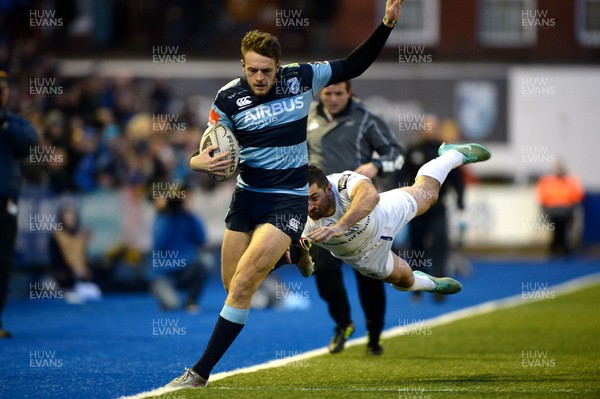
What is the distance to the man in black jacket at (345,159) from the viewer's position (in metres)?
10.1

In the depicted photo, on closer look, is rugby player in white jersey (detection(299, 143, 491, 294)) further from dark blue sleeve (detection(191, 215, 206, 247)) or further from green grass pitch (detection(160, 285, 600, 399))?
dark blue sleeve (detection(191, 215, 206, 247))

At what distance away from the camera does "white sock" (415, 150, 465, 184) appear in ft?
30.7

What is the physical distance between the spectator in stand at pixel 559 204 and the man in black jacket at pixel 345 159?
1626 centimetres

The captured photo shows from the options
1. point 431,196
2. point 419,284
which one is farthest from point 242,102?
point 419,284

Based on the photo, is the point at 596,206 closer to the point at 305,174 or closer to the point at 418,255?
the point at 418,255

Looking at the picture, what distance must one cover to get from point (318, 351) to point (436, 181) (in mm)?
2131

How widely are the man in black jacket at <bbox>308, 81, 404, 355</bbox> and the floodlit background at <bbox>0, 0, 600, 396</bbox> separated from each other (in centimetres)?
978

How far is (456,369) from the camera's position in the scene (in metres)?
9.09

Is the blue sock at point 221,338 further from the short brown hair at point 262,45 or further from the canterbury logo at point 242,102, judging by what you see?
the short brown hair at point 262,45

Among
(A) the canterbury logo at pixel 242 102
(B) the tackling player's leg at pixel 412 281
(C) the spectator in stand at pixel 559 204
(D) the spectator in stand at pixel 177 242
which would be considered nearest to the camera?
→ (A) the canterbury logo at pixel 242 102

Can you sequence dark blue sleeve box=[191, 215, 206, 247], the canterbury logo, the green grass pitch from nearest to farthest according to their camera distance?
the green grass pitch < the canterbury logo < dark blue sleeve box=[191, 215, 206, 247]

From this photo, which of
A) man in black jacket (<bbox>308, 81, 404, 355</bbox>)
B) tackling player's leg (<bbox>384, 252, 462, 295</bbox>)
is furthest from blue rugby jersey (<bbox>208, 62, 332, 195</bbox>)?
man in black jacket (<bbox>308, 81, 404, 355</bbox>)

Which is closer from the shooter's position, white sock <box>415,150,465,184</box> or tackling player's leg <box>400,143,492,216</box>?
tackling player's leg <box>400,143,492,216</box>

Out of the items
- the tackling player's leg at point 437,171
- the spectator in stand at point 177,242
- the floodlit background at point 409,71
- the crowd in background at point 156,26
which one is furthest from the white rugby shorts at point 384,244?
the crowd in background at point 156,26
